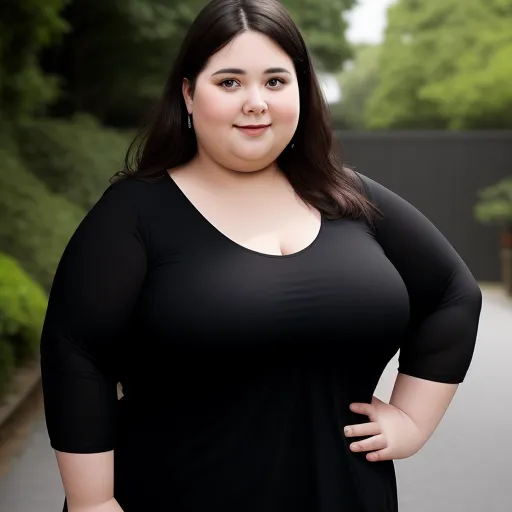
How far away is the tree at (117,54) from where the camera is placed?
49.9ft

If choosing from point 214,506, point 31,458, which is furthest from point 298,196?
point 31,458

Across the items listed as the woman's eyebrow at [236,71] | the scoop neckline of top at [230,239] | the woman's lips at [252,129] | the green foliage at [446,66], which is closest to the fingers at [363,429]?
the scoop neckline of top at [230,239]

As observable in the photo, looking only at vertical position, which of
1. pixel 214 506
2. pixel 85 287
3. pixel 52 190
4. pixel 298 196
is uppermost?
pixel 52 190

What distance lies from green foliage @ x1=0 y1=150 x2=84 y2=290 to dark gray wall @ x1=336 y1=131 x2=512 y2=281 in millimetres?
10109

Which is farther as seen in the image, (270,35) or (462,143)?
(462,143)

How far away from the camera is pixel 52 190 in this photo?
13.4 metres

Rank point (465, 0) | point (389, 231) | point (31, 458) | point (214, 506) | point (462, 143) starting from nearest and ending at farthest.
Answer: point (214, 506)
point (389, 231)
point (31, 458)
point (462, 143)
point (465, 0)

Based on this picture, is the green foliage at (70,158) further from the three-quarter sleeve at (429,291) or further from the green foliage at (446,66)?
the green foliage at (446,66)

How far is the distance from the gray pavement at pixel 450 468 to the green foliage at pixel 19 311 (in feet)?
2.58

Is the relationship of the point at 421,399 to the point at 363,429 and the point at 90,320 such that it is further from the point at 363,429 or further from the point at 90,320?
the point at 90,320

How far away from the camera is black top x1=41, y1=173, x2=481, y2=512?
86.3 inches

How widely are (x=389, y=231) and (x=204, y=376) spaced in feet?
1.77

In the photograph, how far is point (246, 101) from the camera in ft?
7.34

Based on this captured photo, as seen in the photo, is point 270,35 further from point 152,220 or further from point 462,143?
point 462,143
